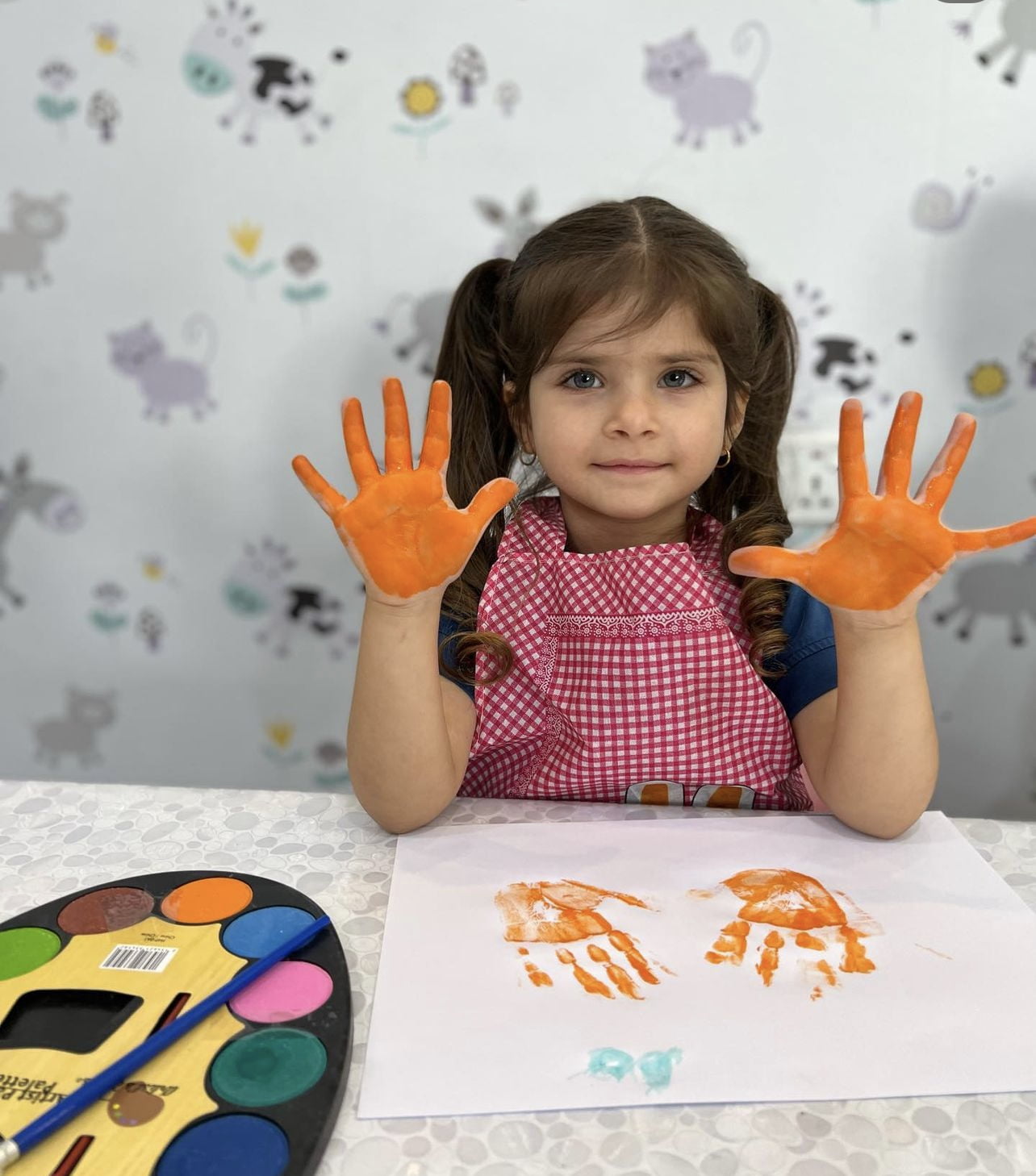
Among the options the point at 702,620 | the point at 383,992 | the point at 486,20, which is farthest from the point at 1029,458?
the point at 383,992

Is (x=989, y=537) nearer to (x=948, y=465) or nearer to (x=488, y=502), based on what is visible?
(x=948, y=465)

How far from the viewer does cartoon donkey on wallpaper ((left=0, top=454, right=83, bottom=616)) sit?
1.20 metres

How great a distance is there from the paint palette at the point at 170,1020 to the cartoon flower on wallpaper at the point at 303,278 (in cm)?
75

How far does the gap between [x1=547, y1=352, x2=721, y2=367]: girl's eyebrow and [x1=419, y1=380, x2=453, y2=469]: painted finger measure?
150 millimetres

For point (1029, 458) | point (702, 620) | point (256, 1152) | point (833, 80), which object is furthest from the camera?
point (1029, 458)

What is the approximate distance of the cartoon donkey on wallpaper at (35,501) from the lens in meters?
1.20

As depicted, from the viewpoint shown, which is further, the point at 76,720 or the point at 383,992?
the point at 76,720

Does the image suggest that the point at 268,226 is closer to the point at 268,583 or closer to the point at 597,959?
the point at 268,583

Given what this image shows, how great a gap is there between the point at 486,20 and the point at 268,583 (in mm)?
687

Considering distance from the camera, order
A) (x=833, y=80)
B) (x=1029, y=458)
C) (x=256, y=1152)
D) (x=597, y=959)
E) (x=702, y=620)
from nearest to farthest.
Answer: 1. (x=256, y=1152)
2. (x=597, y=959)
3. (x=702, y=620)
4. (x=833, y=80)
5. (x=1029, y=458)

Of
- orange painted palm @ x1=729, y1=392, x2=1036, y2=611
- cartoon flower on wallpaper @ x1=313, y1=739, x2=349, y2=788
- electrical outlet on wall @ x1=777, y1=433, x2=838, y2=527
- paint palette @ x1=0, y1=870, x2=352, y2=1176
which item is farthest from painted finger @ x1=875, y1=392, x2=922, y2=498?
cartoon flower on wallpaper @ x1=313, y1=739, x2=349, y2=788

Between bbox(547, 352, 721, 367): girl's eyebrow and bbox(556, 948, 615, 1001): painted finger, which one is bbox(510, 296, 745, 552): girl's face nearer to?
bbox(547, 352, 721, 367): girl's eyebrow

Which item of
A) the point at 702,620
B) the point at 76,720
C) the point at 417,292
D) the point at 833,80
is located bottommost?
the point at 76,720

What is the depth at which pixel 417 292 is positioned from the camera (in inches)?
43.3
